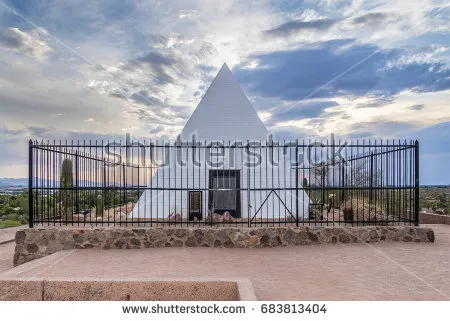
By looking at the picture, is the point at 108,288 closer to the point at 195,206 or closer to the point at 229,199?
the point at 195,206

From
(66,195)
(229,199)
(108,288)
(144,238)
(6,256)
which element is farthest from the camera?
(229,199)

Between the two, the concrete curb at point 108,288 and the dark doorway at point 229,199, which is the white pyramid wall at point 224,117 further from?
the concrete curb at point 108,288

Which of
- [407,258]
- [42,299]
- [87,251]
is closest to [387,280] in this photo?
[407,258]

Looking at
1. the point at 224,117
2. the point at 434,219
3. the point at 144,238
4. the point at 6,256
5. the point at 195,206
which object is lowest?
the point at 6,256

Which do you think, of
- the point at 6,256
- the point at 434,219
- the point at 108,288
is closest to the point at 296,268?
the point at 108,288

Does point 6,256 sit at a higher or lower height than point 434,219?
lower

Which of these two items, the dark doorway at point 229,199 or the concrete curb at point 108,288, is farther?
the dark doorway at point 229,199

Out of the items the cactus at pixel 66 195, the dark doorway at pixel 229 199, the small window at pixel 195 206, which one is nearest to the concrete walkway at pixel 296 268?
the cactus at pixel 66 195

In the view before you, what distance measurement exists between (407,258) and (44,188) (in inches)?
314

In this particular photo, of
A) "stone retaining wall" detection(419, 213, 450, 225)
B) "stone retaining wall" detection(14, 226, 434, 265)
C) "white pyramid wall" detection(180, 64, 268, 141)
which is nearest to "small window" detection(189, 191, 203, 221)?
"white pyramid wall" detection(180, 64, 268, 141)

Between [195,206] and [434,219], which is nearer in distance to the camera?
[195,206]

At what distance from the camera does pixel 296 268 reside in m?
6.49

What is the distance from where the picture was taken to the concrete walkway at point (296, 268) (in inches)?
205

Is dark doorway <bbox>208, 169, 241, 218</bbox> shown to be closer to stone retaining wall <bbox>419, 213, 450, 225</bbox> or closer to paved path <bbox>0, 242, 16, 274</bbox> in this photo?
paved path <bbox>0, 242, 16, 274</bbox>
